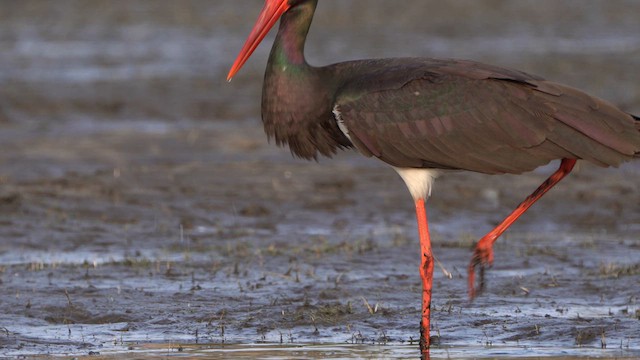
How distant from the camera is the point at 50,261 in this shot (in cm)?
871

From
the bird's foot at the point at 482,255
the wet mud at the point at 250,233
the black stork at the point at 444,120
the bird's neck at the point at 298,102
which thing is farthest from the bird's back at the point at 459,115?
the wet mud at the point at 250,233

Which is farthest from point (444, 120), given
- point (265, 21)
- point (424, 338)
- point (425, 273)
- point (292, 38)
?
point (265, 21)

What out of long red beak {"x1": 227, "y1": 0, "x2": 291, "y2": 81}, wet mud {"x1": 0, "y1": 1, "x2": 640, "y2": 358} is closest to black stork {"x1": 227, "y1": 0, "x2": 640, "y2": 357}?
long red beak {"x1": 227, "y1": 0, "x2": 291, "y2": 81}

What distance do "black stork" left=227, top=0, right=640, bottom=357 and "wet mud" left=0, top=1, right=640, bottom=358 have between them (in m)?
0.72

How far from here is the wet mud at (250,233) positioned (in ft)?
22.8

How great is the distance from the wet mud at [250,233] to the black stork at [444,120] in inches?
28.2

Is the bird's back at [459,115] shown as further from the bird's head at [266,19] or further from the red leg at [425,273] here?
the bird's head at [266,19]

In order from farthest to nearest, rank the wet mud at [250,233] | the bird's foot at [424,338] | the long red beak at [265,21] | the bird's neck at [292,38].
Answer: the long red beak at [265,21]
the bird's neck at [292,38]
the wet mud at [250,233]
the bird's foot at [424,338]

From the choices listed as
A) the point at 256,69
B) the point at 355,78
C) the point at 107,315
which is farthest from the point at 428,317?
the point at 256,69

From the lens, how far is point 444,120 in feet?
22.6

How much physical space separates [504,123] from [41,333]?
2541 millimetres

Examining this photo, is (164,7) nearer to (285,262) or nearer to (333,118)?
(285,262)

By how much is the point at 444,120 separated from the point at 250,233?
10.3ft

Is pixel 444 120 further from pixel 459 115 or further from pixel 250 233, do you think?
pixel 250 233
